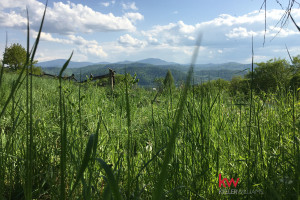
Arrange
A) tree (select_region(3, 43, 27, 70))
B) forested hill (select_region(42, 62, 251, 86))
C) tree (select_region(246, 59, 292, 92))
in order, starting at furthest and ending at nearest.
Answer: tree (select_region(246, 59, 292, 92))
forested hill (select_region(42, 62, 251, 86))
tree (select_region(3, 43, 27, 70))

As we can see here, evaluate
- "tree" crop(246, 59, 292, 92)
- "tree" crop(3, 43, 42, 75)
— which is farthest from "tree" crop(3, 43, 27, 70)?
"tree" crop(246, 59, 292, 92)

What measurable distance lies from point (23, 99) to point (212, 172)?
4.01 meters

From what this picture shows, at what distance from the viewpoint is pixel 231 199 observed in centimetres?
132

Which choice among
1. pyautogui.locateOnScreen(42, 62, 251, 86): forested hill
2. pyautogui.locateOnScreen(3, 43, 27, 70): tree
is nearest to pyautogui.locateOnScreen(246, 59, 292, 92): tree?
pyautogui.locateOnScreen(42, 62, 251, 86): forested hill

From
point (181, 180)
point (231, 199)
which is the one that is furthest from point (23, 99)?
point (231, 199)

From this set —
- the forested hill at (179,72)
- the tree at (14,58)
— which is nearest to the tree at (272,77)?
the forested hill at (179,72)

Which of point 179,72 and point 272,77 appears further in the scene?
point 272,77

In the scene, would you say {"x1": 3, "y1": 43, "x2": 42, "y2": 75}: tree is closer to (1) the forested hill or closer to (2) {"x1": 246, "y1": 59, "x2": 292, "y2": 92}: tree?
(1) the forested hill

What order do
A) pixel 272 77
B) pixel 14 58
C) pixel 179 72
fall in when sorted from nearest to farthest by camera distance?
pixel 14 58 < pixel 179 72 < pixel 272 77

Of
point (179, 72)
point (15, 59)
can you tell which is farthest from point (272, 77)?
point (15, 59)

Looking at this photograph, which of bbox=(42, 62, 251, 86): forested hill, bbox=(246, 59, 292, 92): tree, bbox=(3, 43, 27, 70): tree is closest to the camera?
bbox=(3, 43, 27, 70): tree

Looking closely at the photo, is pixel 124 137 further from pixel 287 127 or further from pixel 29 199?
pixel 29 199

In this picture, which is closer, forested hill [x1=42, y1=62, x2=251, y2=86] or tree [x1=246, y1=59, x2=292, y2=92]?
forested hill [x1=42, y1=62, x2=251, y2=86]

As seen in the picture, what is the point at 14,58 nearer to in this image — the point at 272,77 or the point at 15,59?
the point at 15,59
